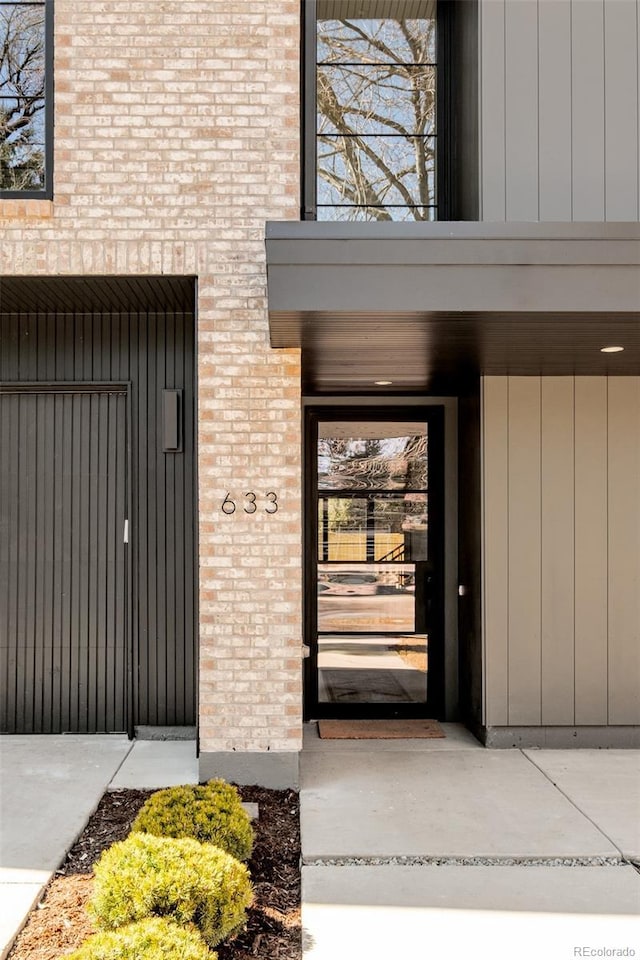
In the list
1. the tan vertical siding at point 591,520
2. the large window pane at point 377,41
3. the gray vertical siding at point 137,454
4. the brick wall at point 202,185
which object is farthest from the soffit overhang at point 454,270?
the large window pane at point 377,41

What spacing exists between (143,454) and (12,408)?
42.3 inches

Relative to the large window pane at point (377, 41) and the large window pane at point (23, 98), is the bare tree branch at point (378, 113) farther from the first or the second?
the large window pane at point (23, 98)

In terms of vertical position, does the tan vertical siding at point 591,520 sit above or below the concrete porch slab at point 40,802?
above

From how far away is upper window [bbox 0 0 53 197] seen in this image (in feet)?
16.2

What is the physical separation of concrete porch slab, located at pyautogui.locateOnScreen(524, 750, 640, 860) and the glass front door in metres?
1.24

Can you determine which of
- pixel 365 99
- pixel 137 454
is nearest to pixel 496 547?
pixel 137 454

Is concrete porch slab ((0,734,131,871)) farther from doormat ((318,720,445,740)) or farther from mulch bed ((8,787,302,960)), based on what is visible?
doormat ((318,720,445,740))

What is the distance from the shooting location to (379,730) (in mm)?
5555

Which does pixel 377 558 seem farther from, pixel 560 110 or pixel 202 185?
pixel 560 110

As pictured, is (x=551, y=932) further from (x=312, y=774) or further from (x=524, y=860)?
(x=312, y=774)

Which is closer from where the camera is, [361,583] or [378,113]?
[378,113]

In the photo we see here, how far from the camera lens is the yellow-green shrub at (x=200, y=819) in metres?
3.08

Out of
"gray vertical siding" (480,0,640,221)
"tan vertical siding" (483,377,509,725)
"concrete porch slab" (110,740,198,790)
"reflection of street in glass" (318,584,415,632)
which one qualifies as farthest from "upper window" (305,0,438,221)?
"concrete porch slab" (110,740,198,790)

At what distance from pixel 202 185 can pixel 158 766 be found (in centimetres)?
374
